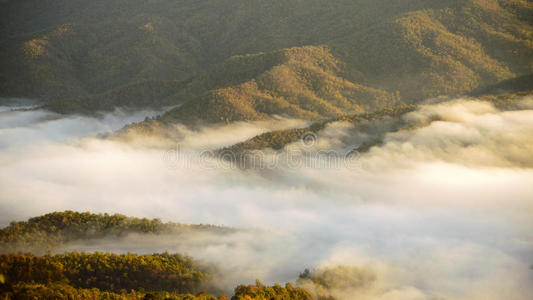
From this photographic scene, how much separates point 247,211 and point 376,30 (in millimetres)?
103248

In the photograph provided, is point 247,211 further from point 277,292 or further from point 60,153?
point 60,153

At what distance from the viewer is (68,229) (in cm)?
7288

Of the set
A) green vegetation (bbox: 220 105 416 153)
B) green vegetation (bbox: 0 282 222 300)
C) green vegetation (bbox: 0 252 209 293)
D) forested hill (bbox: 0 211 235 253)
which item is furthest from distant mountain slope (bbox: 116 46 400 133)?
green vegetation (bbox: 0 282 222 300)

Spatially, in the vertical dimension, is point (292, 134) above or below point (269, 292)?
above

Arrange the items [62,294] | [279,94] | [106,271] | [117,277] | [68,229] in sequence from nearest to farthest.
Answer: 1. [62,294]
2. [117,277]
3. [106,271]
4. [68,229]
5. [279,94]

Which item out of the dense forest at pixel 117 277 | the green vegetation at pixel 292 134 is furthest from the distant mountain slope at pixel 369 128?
the dense forest at pixel 117 277

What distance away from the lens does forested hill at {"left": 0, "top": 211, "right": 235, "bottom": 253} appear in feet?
222

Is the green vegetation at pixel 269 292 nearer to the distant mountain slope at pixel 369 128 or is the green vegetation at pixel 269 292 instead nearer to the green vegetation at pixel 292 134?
the distant mountain slope at pixel 369 128

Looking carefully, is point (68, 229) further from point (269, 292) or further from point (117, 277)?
point (269, 292)

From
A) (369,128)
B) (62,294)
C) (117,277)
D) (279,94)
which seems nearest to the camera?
(62,294)

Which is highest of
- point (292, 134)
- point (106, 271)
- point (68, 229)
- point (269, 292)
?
point (292, 134)

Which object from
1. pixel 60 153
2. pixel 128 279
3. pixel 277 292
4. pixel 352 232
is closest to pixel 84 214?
pixel 128 279

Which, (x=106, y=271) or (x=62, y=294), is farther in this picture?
(x=106, y=271)

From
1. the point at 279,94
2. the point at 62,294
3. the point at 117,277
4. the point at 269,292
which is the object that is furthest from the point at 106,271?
the point at 279,94
